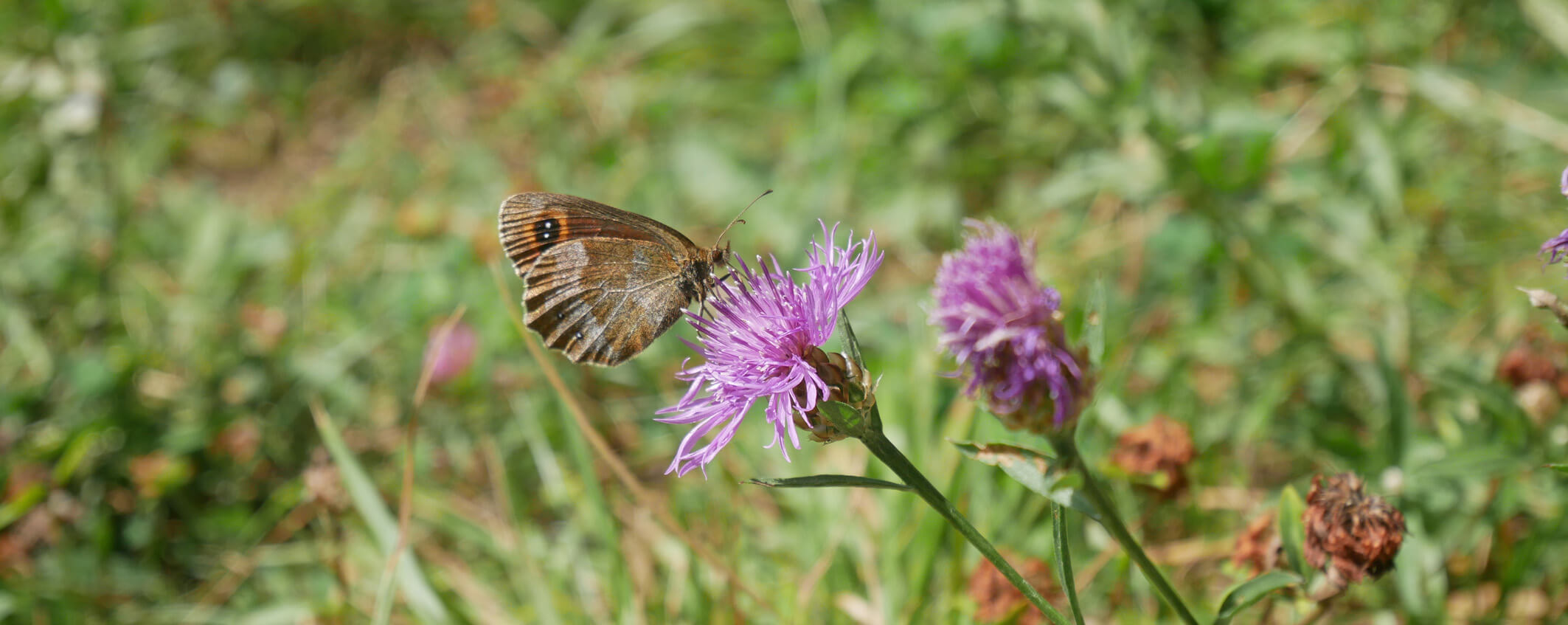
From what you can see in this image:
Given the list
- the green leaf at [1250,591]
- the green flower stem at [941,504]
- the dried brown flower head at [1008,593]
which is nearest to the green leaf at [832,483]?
the green flower stem at [941,504]

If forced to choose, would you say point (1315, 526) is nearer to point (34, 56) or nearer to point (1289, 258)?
point (1289, 258)

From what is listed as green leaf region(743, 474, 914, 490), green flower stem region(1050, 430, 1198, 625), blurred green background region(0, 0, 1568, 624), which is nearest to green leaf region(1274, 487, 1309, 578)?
blurred green background region(0, 0, 1568, 624)

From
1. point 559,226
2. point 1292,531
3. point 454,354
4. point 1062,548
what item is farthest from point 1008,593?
point 454,354

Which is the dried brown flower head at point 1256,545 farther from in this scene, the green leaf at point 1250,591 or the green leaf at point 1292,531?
the green leaf at point 1250,591

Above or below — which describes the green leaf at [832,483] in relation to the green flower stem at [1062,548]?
above

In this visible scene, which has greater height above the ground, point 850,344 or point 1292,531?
point 850,344

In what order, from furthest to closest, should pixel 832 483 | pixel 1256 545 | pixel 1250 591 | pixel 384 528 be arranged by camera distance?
1. pixel 384 528
2. pixel 1256 545
3. pixel 1250 591
4. pixel 832 483

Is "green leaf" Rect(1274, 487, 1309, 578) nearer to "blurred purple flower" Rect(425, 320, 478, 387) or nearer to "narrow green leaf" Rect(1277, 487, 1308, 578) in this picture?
"narrow green leaf" Rect(1277, 487, 1308, 578)

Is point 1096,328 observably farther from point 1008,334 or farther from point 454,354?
point 454,354
